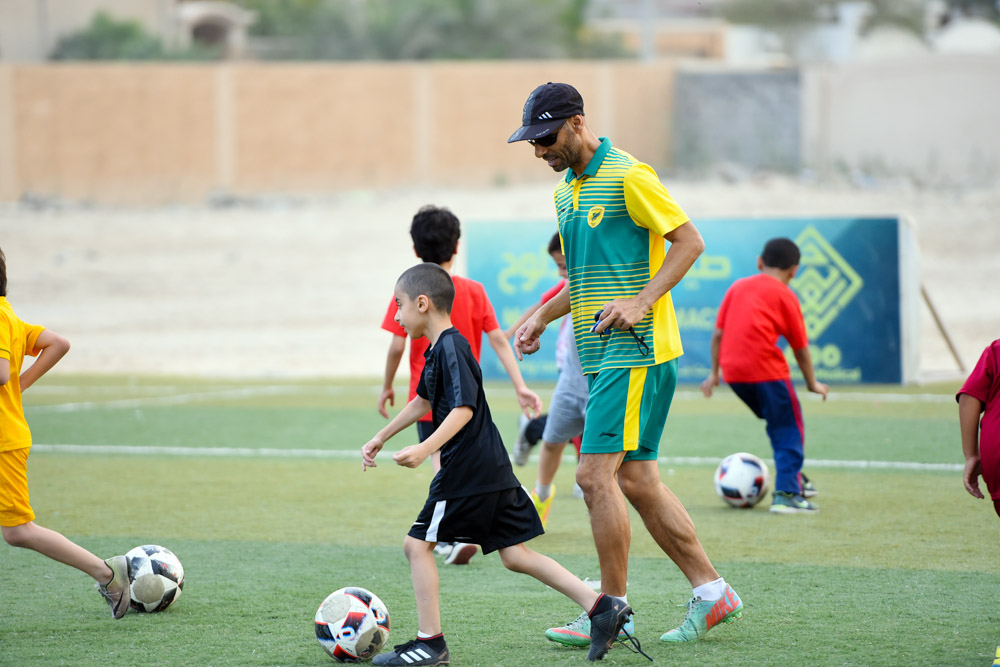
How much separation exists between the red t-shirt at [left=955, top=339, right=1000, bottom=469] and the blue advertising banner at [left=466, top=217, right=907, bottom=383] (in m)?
9.96

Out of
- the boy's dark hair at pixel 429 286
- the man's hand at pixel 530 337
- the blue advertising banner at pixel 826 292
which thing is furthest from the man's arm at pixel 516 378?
the blue advertising banner at pixel 826 292

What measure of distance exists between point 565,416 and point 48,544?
308cm

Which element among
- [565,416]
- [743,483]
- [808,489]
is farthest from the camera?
[808,489]

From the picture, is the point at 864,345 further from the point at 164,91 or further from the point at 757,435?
the point at 164,91

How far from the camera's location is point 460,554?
635 cm

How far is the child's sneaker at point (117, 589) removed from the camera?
5223 millimetres

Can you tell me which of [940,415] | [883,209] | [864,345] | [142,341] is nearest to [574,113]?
[940,415]

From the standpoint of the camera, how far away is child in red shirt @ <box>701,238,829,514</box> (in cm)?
752

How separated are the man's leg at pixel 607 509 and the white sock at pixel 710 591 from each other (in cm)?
37

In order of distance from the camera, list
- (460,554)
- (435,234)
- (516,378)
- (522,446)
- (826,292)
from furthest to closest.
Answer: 1. (826,292)
2. (522,446)
3. (460,554)
4. (435,234)
5. (516,378)

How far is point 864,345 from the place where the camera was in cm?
1470

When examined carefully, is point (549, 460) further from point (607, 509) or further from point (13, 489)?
point (13, 489)

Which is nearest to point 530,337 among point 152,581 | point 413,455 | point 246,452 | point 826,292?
point 413,455

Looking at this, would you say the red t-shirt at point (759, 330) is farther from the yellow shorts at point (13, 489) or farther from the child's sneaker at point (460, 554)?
the yellow shorts at point (13, 489)
